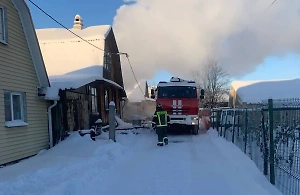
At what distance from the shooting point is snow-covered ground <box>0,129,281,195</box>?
6125 mm

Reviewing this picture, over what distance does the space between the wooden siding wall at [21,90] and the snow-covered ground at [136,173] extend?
39.1 inches

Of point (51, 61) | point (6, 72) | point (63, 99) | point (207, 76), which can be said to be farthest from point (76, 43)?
point (207, 76)

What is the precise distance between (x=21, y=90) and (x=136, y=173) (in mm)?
5665

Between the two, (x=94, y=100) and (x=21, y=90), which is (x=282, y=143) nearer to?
(x=21, y=90)

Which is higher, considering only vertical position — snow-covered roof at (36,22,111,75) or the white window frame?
snow-covered roof at (36,22,111,75)

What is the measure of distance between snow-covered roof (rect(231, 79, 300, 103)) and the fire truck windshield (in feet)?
54.5

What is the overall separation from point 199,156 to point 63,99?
7026 millimetres

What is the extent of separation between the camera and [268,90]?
34594mm

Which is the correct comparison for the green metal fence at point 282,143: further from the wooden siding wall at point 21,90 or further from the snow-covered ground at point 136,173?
the wooden siding wall at point 21,90

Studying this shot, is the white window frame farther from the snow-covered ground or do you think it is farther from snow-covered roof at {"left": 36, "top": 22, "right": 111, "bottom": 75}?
the snow-covered ground

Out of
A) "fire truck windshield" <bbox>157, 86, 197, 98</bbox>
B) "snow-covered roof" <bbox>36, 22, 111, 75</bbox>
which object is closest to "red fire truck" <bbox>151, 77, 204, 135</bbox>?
"fire truck windshield" <bbox>157, 86, 197, 98</bbox>

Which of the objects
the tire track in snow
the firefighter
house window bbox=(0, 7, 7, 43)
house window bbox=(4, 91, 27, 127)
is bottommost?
the tire track in snow

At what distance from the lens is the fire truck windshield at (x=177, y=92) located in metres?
16.8

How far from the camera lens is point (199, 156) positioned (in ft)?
32.1
